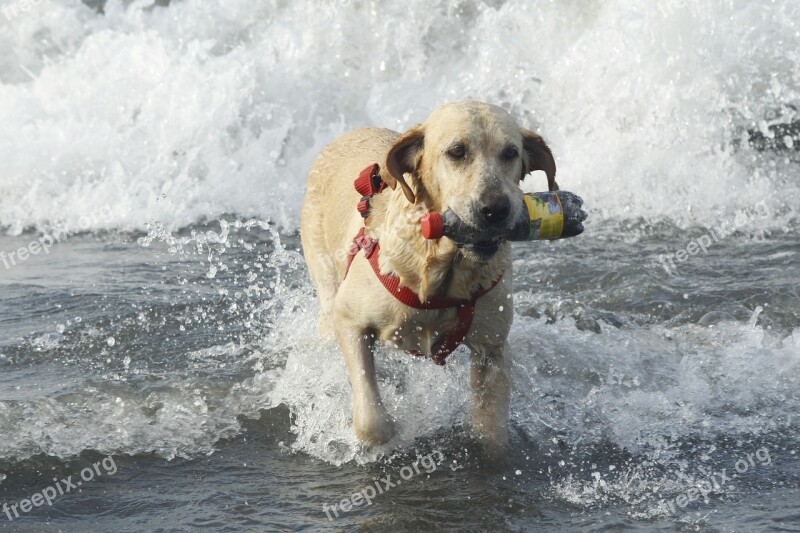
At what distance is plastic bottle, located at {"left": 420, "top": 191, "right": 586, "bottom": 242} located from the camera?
4.09m

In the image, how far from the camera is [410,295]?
4.44 m

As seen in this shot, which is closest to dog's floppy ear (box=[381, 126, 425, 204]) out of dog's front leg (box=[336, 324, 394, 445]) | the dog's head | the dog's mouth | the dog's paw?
the dog's head

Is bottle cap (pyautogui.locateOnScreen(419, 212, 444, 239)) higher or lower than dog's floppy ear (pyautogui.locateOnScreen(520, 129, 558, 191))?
lower

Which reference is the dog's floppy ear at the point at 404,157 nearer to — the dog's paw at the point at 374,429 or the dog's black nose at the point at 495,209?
Result: the dog's black nose at the point at 495,209

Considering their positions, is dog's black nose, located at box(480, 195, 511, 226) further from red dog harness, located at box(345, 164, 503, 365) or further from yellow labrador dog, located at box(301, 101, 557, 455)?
red dog harness, located at box(345, 164, 503, 365)

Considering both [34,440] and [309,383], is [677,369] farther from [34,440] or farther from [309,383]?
[34,440]

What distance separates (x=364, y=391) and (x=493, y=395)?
2.07ft

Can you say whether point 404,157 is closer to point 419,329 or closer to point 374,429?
point 419,329

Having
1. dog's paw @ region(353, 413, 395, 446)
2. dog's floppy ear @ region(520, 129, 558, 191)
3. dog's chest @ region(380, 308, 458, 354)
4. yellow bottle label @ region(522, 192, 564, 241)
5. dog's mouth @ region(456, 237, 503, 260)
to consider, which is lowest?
dog's paw @ region(353, 413, 395, 446)

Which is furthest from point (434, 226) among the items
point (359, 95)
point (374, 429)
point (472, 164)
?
point (359, 95)

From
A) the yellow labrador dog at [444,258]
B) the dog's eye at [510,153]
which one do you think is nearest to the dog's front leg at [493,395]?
the yellow labrador dog at [444,258]

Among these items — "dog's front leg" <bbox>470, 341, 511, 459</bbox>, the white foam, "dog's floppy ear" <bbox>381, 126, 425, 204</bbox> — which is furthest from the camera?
the white foam

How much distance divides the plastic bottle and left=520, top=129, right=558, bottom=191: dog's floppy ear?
212 mm

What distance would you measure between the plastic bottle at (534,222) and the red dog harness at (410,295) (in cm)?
33
